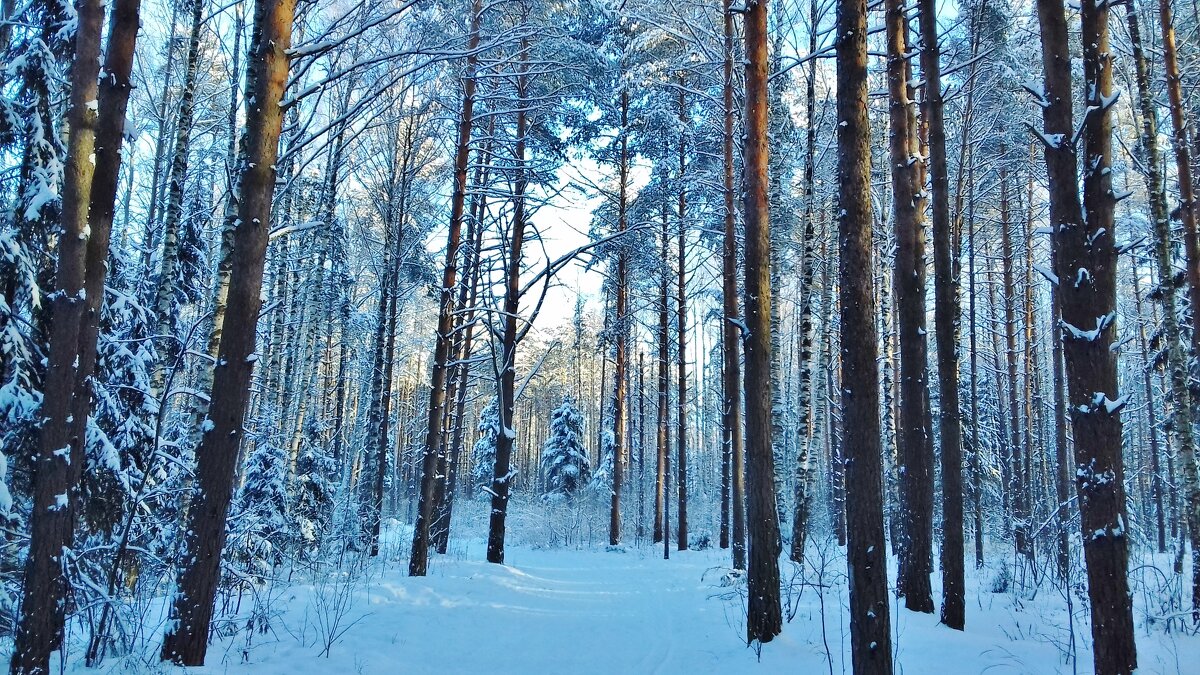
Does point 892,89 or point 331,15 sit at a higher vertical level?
point 331,15

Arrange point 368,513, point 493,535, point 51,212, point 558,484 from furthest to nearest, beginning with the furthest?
1. point 558,484
2. point 368,513
3. point 493,535
4. point 51,212

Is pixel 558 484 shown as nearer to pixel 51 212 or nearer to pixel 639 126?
pixel 639 126

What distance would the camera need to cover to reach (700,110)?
1554 centimetres

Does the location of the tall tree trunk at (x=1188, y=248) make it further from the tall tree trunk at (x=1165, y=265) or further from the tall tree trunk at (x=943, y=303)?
the tall tree trunk at (x=943, y=303)

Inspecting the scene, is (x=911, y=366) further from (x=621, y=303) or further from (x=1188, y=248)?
(x=621, y=303)

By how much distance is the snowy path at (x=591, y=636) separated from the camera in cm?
533

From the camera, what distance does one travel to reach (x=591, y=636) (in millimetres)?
6977

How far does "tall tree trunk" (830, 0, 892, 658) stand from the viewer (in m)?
4.41

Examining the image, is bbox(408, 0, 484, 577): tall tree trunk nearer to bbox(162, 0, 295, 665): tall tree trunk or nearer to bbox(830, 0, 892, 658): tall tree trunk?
bbox(162, 0, 295, 665): tall tree trunk

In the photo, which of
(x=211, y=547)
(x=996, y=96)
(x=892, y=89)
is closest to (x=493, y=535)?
(x=211, y=547)

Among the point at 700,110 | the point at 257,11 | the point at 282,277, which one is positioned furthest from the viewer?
the point at 282,277

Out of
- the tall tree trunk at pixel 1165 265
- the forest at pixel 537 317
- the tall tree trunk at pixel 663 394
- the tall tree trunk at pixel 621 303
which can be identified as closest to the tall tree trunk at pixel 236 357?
the forest at pixel 537 317

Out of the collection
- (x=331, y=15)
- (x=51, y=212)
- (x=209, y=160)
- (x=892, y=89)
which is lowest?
(x=51, y=212)

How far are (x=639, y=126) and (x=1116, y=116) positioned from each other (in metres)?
11.4
